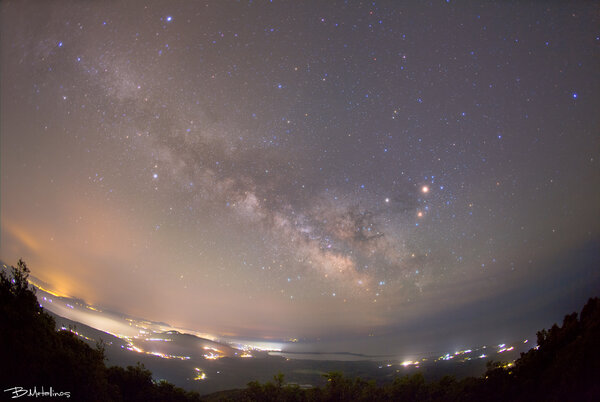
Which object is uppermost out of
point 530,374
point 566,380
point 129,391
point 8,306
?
point 8,306

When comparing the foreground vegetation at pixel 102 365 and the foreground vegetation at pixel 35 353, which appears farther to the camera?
the foreground vegetation at pixel 102 365

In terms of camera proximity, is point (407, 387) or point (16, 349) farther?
point (407, 387)

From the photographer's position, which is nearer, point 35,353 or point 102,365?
point 35,353

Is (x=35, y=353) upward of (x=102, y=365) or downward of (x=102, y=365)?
upward

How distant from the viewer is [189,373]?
113 metres

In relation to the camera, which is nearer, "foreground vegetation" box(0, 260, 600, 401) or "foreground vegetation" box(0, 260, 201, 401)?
"foreground vegetation" box(0, 260, 201, 401)

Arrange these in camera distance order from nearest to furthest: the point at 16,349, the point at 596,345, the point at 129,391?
1. the point at 16,349
2. the point at 596,345
3. the point at 129,391

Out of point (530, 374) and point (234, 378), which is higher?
point (530, 374)

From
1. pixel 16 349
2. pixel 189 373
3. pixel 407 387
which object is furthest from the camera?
pixel 189 373

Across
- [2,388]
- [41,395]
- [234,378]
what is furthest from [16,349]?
[234,378]

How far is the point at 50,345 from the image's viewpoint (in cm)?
967

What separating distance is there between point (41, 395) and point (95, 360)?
11.6 feet

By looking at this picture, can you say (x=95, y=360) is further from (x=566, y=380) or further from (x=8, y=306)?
(x=566, y=380)

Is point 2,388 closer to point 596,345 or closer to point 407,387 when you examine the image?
→ point 596,345
